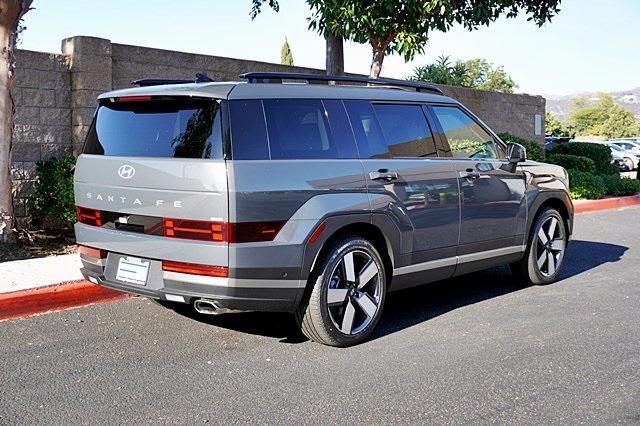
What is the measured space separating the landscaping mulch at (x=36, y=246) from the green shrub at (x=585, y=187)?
34.0ft

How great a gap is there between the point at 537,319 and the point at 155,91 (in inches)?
140

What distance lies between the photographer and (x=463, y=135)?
634 centimetres

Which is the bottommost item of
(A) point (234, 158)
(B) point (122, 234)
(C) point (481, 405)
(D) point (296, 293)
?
(C) point (481, 405)

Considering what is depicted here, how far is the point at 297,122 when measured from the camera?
4.93m

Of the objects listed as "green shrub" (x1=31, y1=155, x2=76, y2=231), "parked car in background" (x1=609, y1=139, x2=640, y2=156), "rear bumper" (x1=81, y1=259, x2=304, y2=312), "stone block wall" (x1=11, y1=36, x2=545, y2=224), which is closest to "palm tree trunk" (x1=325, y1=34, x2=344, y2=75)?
"stone block wall" (x1=11, y1=36, x2=545, y2=224)

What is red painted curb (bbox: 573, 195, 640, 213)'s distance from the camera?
13768 millimetres

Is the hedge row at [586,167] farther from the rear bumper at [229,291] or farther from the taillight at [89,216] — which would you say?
the taillight at [89,216]

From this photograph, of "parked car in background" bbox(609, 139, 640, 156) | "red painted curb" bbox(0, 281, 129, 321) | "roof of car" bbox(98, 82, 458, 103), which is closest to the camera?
"roof of car" bbox(98, 82, 458, 103)

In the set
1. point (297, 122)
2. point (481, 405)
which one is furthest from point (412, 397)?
point (297, 122)

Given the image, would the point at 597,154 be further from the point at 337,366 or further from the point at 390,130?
the point at 337,366

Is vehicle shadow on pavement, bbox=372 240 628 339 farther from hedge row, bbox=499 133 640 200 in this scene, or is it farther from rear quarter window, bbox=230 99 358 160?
hedge row, bbox=499 133 640 200

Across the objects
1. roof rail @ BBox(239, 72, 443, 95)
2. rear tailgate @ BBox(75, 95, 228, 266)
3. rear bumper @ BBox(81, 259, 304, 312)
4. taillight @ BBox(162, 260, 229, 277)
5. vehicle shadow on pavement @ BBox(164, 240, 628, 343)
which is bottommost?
vehicle shadow on pavement @ BBox(164, 240, 628, 343)

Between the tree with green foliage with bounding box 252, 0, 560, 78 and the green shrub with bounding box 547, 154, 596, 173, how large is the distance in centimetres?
535

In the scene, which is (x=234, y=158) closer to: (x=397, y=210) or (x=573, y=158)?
(x=397, y=210)
